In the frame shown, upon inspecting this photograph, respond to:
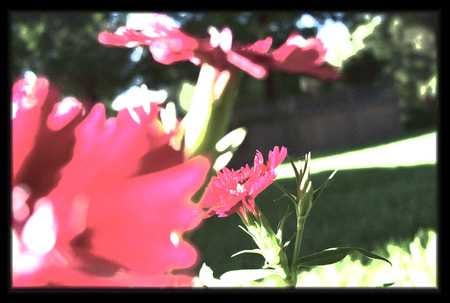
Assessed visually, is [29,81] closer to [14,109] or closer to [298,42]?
[14,109]

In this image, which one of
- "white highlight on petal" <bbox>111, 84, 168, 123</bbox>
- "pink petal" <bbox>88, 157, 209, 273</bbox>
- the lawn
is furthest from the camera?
the lawn

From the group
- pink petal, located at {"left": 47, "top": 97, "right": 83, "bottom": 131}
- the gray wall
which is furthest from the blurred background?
pink petal, located at {"left": 47, "top": 97, "right": 83, "bottom": 131}

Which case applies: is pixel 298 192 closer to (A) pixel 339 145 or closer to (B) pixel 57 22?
(A) pixel 339 145

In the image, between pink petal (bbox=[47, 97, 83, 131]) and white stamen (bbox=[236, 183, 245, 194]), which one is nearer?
pink petal (bbox=[47, 97, 83, 131])

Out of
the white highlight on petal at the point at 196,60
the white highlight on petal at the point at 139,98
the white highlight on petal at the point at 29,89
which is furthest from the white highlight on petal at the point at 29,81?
the white highlight on petal at the point at 196,60

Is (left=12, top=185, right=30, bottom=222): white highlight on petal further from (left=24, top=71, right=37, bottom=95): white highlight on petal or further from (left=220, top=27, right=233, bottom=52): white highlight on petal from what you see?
(left=220, top=27, right=233, bottom=52): white highlight on petal

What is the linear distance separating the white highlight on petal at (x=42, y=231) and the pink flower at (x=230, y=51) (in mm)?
264

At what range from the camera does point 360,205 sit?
175 cm

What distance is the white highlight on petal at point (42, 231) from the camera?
75cm

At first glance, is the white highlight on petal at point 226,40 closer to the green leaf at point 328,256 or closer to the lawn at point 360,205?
the lawn at point 360,205

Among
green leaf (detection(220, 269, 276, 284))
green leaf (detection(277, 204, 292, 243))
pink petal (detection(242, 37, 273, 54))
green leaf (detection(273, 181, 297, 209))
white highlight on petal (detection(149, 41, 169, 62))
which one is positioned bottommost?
green leaf (detection(220, 269, 276, 284))

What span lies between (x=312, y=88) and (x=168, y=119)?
0.39 meters

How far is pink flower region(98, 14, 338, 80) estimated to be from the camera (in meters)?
0.79
